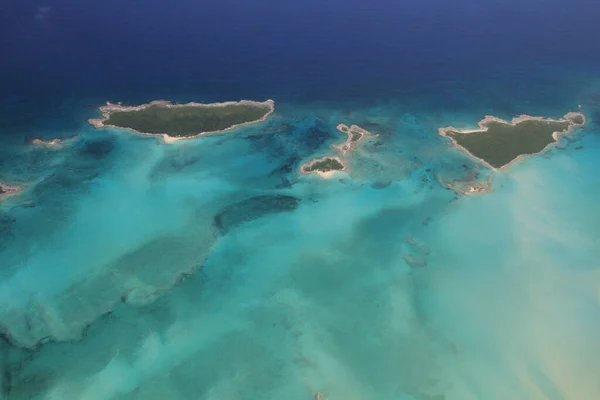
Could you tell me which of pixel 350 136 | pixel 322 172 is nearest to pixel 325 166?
pixel 322 172

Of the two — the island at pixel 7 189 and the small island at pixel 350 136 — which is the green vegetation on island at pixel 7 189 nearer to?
the island at pixel 7 189

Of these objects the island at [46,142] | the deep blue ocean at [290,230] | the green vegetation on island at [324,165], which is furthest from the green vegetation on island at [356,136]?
the island at [46,142]

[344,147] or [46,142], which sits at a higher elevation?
[344,147]

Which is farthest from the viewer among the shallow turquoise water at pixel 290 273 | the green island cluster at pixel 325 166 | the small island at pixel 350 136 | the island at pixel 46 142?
the small island at pixel 350 136

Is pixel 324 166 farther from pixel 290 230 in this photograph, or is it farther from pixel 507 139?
pixel 507 139

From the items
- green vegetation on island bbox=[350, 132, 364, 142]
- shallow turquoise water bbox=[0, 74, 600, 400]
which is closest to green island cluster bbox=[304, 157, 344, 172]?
shallow turquoise water bbox=[0, 74, 600, 400]

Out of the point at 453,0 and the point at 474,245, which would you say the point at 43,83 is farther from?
the point at 453,0
